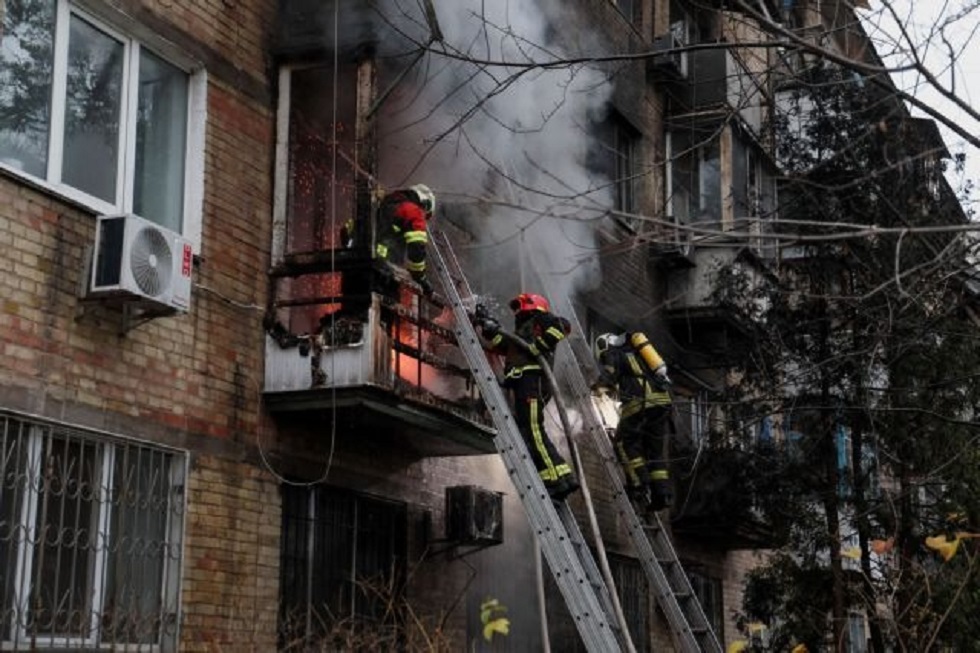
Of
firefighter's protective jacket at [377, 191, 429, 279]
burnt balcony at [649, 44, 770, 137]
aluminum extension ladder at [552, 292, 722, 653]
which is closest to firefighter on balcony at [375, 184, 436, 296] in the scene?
firefighter's protective jacket at [377, 191, 429, 279]

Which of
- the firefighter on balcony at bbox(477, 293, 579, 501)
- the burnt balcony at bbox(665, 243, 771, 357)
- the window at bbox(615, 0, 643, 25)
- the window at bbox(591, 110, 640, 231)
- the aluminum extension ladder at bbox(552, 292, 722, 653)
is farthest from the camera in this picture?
the window at bbox(615, 0, 643, 25)

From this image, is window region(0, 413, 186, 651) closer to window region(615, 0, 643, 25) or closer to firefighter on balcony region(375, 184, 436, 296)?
firefighter on balcony region(375, 184, 436, 296)

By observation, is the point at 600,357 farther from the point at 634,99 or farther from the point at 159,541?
the point at 159,541

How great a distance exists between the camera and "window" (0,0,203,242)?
7512mm

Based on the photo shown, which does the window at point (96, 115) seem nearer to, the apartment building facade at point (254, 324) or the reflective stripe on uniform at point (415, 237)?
the apartment building facade at point (254, 324)

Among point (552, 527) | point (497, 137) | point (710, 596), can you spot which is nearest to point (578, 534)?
point (552, 527)

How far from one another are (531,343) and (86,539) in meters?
4.13

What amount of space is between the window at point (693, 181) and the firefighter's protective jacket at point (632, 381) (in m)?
4.55

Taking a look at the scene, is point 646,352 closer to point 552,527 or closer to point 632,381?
point 632,381

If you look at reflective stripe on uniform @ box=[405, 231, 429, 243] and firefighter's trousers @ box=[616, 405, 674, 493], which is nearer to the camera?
reflective stripe on uniform @ box=[405, 231, 429, 243]

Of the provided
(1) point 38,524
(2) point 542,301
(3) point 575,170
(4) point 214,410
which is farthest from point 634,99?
(1) point 38,524

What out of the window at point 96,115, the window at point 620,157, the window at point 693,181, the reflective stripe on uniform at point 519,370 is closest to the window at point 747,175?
the window at point 693,181

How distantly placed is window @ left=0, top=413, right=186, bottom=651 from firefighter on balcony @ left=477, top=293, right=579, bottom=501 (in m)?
2.78

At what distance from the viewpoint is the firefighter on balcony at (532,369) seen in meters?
9.68
